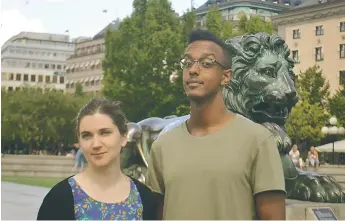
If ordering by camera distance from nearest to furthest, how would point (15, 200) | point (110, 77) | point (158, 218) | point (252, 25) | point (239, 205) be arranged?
point (239, 205) → point (158, 218) → point (15, 200) → point (252, 25) → point (110, 77)

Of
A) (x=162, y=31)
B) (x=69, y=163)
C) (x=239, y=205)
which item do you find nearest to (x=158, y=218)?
(x=239, y=205)

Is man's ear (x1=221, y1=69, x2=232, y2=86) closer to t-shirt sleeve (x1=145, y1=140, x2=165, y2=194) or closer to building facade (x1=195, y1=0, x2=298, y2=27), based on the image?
t-shirt sleeve (x1=145, y1=140, x2=165, y2=194)

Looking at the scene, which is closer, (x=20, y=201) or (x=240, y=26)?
(x=20, y=201)

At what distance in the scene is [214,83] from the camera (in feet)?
8.72

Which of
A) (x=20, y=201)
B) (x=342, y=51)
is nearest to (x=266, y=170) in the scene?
(x=20, y=201)

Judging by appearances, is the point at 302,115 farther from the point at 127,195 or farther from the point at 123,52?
the point at 127,195

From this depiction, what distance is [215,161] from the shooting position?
8.26 feet

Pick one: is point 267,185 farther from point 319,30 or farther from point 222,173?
point 319,30

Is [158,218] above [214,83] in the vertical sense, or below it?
below

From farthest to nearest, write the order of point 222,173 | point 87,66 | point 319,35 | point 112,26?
point 87,66
point 319,35
point 112,26
point 222,173

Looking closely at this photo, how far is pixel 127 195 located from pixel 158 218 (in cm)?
17

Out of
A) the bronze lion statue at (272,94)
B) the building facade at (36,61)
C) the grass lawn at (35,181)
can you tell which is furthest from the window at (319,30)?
the bronze lion statue at (272,94)

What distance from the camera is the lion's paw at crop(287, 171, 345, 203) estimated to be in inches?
253

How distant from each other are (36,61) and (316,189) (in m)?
102
